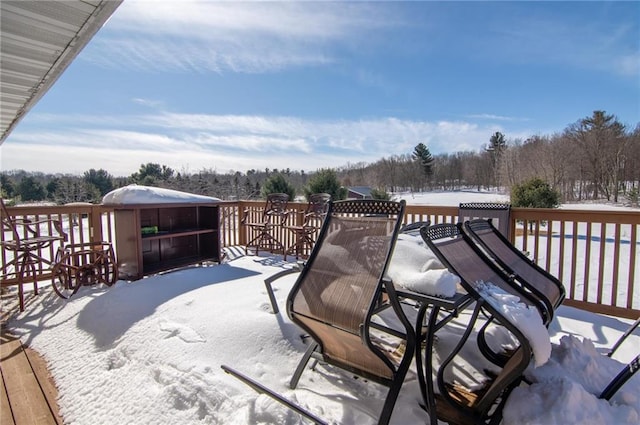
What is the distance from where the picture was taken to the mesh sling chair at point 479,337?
1.31 meters

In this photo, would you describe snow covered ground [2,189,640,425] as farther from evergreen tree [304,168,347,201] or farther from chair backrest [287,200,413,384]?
evergreen tree [304,168,347,201]

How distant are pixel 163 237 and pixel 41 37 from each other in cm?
231

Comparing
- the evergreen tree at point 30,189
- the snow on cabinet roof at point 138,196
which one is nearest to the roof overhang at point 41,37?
the snow on cabinet roof at point 138,196

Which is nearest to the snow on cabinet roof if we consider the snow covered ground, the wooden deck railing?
the wooden deck railing

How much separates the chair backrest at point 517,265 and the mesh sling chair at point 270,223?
12.2ft

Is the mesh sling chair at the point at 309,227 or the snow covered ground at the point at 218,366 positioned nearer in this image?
the snow covered ground at the point at 218,366

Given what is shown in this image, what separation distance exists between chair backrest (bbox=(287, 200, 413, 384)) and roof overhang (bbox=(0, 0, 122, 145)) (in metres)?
2.28

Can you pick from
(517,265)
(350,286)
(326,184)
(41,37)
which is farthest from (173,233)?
(326,184)

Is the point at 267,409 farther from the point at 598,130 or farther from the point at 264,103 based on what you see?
the point at 598,130

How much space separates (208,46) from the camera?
5.18 m

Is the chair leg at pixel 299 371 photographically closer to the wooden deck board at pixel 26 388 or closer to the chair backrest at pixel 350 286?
the chair backrest at pixel 350 286

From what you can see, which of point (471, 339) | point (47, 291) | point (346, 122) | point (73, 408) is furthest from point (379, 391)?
point (346, 122)

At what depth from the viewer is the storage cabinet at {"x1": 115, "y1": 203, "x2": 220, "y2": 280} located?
12.2 feet

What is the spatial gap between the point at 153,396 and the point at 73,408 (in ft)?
1.52
